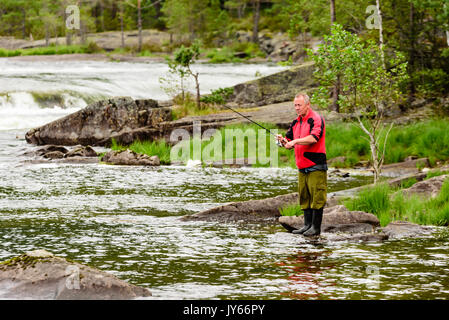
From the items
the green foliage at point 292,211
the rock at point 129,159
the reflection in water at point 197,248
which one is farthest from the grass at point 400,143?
the green foliage at point 292,211

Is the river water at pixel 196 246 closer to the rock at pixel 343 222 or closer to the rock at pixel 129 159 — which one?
the rock at pixel 343 222

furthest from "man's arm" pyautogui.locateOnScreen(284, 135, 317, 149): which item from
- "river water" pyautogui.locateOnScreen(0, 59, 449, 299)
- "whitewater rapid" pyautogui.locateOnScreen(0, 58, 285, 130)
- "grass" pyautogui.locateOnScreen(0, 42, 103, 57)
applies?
"grass" pyautogui.locateOnScreen(0, 42, 103, 57)

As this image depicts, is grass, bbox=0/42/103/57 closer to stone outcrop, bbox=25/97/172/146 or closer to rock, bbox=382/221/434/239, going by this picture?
stone outcrop, bbox=25/97/172/146

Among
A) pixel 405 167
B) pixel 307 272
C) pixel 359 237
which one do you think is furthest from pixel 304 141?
pixel 405 167

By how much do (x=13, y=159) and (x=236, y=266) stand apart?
1515cm

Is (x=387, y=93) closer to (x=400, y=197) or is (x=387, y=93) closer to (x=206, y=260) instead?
(x=400, y=197)

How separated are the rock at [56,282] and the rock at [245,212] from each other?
16.3ft

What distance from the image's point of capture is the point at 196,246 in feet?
32.9

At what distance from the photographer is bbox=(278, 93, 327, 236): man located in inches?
401

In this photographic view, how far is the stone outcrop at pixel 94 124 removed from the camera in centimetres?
2598

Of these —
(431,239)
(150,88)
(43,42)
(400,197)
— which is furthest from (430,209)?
(43,42)

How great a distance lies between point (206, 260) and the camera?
30.1ft

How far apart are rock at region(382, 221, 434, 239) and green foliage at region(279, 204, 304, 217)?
1628mm

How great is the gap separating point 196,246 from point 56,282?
323 centimetres
